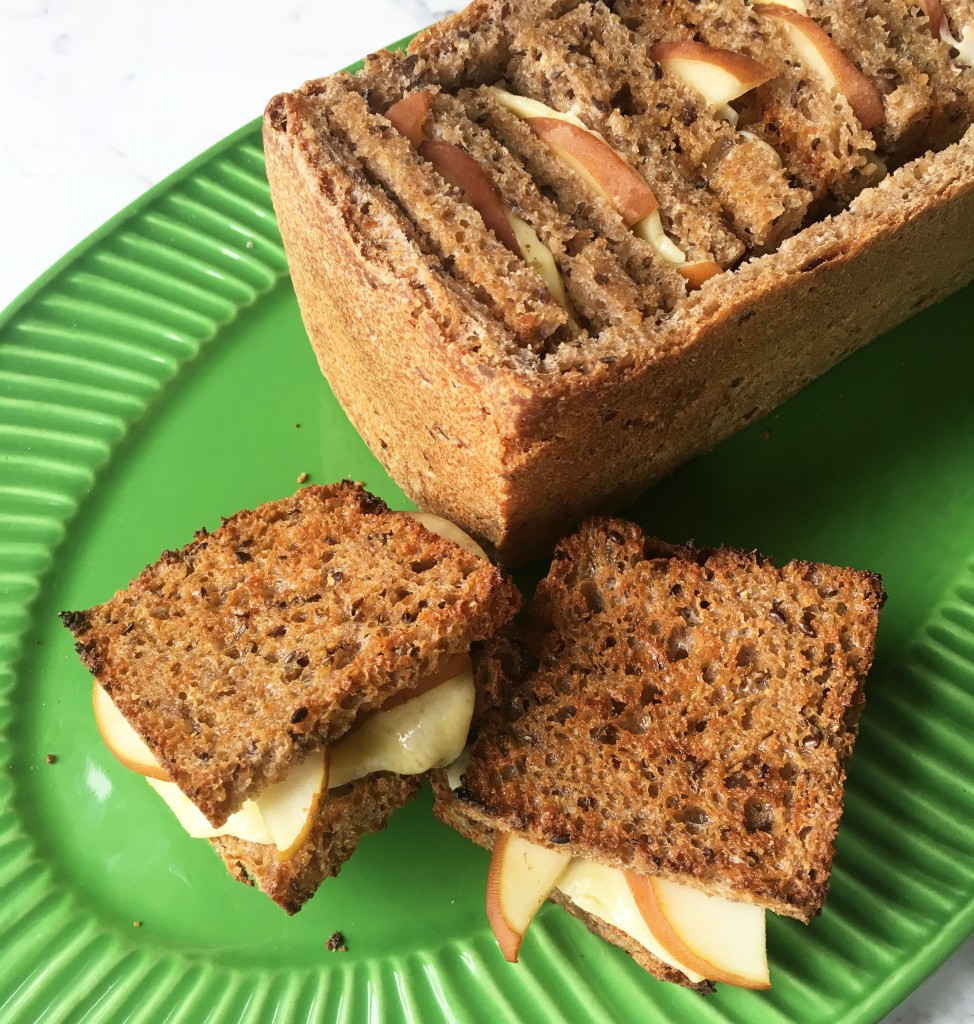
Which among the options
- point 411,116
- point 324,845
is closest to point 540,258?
point 411,116

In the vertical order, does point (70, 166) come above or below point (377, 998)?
above

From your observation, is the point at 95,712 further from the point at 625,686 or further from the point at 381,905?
the point at 625,686

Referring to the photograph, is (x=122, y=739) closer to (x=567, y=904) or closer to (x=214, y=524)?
(x=214, y=524)

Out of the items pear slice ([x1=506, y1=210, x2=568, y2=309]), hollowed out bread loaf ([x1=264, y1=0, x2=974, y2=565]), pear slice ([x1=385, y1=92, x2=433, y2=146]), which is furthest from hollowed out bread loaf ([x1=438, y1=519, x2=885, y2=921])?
pear slice ([x1=385, y1=92, x2=433, y2=146])

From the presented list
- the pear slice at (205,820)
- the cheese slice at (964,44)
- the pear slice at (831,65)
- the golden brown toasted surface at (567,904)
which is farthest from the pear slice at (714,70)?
the pear slice at (205,820)

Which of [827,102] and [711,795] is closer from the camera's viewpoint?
[711,795]

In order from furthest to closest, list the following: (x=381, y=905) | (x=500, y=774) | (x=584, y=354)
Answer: (x=381, y=905) < (x=500, y=774) < (x=584, y=354)

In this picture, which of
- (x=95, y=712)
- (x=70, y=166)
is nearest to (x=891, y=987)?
(x=95, y=712)
